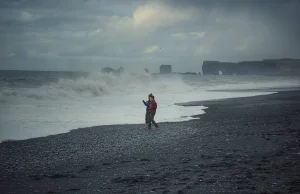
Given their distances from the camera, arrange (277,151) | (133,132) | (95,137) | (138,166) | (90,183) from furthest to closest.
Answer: (133,132) < (95,137) < (277,151) < (138,166) < (90,183)

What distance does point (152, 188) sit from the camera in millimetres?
7930

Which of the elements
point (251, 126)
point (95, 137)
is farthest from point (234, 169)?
point (251, 126)

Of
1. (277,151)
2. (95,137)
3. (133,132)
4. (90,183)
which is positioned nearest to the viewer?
(90,183)

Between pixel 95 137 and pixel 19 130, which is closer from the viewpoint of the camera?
pixel 95 137

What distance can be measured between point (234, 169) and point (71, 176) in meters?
4.29

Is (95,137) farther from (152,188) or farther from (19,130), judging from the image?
(152,188)

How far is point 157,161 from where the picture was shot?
1067 cm

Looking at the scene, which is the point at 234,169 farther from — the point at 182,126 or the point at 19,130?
the point at 19,130

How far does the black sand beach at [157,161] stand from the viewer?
8.17 m

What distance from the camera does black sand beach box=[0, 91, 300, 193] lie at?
26.8ft

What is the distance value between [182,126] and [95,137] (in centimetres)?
503

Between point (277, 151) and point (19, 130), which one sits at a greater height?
point (19, 130)

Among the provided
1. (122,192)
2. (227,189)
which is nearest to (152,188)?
(122,192)

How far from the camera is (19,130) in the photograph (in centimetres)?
1680
